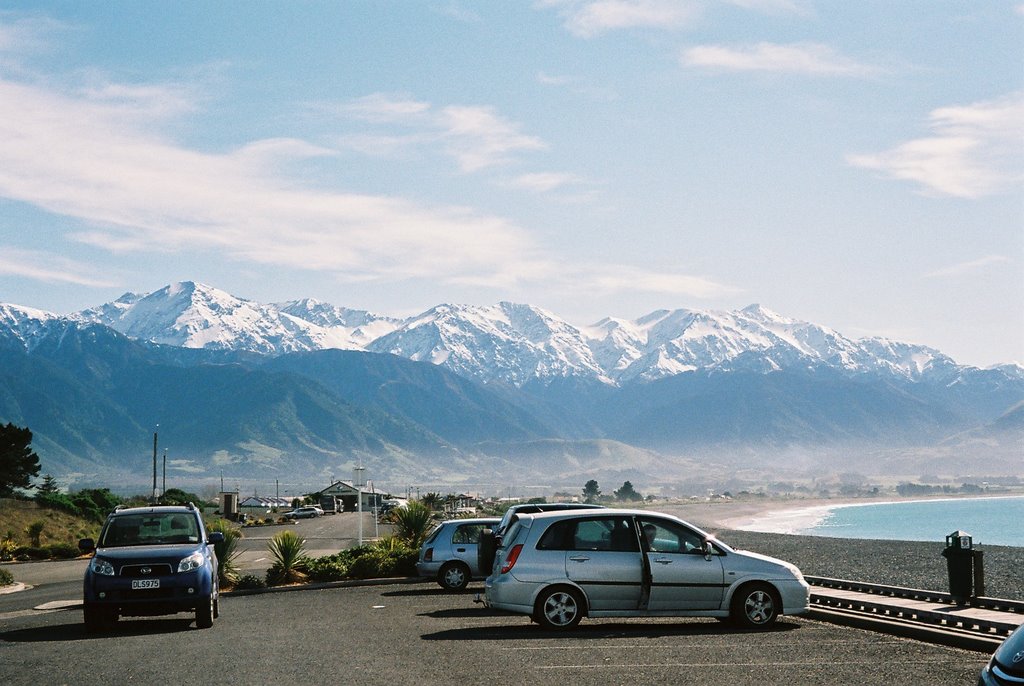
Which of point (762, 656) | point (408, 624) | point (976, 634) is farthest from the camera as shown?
point (408, 624)

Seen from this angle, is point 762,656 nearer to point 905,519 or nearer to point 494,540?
point 494,540

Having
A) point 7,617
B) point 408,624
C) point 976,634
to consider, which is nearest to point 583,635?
point 408,624

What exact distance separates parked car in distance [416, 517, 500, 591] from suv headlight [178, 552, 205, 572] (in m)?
8.47

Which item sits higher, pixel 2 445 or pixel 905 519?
pixel 2 445

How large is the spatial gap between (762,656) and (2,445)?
281 ft

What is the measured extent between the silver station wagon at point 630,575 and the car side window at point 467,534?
8837mm

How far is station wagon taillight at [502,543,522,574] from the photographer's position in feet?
57.4

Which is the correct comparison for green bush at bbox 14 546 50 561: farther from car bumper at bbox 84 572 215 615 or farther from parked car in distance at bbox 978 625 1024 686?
parked car in distance at bbox 978 625 1024 686

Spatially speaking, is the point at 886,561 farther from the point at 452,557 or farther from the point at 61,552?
the point at 452,557

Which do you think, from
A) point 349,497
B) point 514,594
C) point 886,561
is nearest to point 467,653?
point 514,594

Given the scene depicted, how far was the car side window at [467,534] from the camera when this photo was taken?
87.2 feet

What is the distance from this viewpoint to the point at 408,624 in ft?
63.6

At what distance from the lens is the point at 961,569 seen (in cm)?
1994

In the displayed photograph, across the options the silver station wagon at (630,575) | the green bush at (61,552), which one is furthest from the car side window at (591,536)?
the green bush at (61,552)
